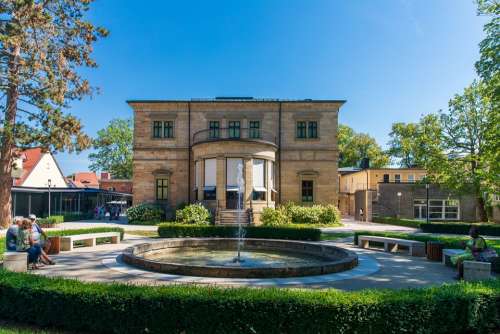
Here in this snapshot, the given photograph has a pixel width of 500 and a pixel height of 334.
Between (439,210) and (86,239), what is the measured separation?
37.3 meters

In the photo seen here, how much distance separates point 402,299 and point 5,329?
673cm

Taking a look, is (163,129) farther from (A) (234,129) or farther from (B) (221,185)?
(B) (221,185)

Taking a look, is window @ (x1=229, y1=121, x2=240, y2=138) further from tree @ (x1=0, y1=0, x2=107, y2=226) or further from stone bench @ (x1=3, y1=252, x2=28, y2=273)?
stone bench @ (x1=3, y1=252, x2=28, y2=273)

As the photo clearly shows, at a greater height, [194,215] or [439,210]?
[194,215]

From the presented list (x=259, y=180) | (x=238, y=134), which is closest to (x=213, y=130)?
(x=238, y=134)

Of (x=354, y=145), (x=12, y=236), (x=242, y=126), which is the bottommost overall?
(x=12, y=236)

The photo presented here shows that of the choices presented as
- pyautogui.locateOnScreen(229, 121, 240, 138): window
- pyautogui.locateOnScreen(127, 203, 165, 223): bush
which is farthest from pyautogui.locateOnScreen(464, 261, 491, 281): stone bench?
pyautogui.locateOnScreen(127, 203, 165, 223): bush

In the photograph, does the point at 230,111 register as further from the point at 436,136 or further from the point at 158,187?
the point at 436,136

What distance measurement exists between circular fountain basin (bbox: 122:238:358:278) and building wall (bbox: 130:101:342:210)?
623 inches

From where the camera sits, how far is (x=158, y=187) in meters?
31.7

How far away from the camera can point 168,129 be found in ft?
105

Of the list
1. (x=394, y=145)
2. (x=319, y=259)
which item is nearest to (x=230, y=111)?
(x=319, y=259)

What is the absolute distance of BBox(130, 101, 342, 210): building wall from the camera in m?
31.1

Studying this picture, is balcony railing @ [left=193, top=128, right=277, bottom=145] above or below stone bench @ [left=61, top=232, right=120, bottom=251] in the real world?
above
